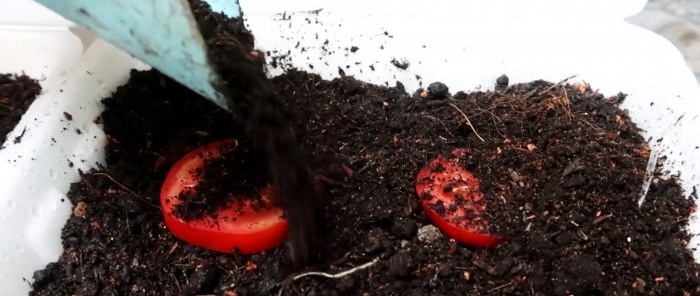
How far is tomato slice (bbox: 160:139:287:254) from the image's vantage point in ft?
3.21

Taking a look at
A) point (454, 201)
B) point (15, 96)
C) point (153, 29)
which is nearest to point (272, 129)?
point (153, 29)

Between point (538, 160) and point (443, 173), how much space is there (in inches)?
5.9

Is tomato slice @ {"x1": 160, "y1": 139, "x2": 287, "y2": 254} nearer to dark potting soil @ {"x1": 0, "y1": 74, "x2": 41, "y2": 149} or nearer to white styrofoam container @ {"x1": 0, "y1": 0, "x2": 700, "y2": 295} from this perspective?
white styrofoam container @ {"x1": 0, "y1": 0, "x2": 700, "y2": 295}

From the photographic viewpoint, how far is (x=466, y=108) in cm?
117

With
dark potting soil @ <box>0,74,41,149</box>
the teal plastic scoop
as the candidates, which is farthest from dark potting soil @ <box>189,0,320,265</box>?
dark potting soil @ <box>0,74,41,149</box>

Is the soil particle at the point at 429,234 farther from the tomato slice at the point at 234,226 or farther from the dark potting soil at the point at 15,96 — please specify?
the dark potting soil at the point at 15,96

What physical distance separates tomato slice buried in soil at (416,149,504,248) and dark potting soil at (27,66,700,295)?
A: 2cm

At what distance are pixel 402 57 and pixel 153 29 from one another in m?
0.61

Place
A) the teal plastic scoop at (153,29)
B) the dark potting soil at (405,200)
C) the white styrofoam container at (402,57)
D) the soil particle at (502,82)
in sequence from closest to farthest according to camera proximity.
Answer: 1. the teal plastic scoop at (153,29)
2. the dark potting soil at (405,200)
3. the white styrofoam container at (402,57)
4. the soil particle at (502,82)

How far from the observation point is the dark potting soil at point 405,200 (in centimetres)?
94

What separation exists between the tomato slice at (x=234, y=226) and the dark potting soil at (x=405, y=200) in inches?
0.8

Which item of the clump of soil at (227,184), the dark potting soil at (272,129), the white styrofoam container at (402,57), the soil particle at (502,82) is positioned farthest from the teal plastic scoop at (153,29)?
the soil particle at (502,82)

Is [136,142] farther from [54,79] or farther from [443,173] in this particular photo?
[443,173]

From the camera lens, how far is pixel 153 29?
2.52 ft
